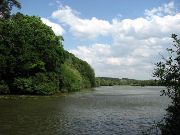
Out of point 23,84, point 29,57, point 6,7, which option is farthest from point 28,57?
point 6,7

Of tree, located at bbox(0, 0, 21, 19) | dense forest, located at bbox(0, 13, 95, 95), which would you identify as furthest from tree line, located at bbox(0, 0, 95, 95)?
tree, located at bbox(0, 0, 21, 19)

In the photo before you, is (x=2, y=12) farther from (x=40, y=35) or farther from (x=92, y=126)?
(x=40, y=35)

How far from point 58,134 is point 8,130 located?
3.92m

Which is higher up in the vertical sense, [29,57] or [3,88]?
[29,57]

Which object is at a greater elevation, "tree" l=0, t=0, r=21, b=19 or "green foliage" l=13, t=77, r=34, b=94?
"tree" l=0, t=0, r=21, b=19

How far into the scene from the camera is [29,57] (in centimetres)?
6775

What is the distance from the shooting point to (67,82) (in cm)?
8406

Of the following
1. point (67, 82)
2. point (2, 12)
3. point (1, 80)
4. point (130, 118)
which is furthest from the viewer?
point (67, 82)

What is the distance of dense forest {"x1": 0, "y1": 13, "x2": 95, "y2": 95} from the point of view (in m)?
65.4

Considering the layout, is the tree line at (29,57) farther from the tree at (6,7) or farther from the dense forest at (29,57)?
the tree at (6,7)

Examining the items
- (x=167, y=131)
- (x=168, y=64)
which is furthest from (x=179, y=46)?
(x=167, y=131)

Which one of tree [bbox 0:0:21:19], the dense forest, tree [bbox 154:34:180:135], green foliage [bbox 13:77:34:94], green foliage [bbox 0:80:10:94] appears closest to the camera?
tree [bbox 154:34:180:135]

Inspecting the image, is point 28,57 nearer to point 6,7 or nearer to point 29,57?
point 29,57

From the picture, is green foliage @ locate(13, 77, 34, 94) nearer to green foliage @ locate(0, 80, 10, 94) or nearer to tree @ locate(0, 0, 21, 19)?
green foliage @ locate(0, 80, 10, 94)
